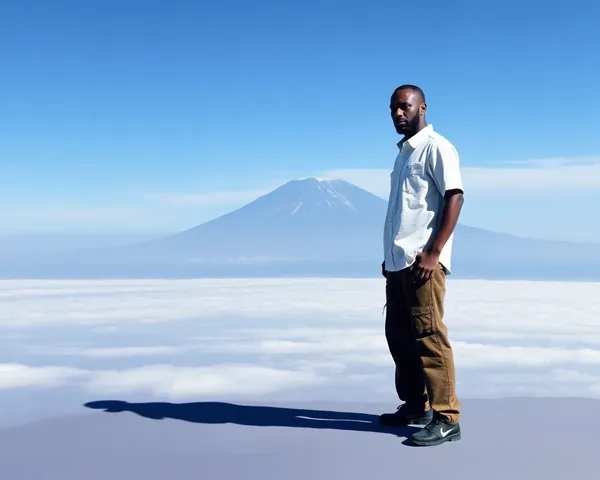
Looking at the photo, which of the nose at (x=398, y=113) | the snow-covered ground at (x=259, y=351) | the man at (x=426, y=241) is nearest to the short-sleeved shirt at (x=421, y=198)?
the man at (x=426, y=241)

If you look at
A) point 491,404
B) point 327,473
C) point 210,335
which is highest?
point 210,335

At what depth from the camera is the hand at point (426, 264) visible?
239 cm

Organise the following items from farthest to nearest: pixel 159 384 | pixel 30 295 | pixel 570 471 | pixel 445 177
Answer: pixel 30 295
pixel 159 384
pixel 445 177
pixel 570 471

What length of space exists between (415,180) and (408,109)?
11.3 inches

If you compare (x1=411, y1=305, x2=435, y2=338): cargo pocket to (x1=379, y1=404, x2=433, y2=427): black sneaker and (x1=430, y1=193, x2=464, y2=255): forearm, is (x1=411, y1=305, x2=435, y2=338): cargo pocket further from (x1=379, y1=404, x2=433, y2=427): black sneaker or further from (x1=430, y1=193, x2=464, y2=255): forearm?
(x1=379, y1=404, x2=433, y2=427): black sneaker

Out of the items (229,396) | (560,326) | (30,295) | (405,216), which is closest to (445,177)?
(405,216)

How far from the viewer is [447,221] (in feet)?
7.86

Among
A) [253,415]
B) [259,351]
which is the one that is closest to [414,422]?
[253,415]

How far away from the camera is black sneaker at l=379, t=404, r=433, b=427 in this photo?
269 centimetres

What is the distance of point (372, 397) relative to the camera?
10.4 ft

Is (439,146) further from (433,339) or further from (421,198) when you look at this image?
(433,339)

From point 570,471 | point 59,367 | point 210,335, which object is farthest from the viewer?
point 210,335

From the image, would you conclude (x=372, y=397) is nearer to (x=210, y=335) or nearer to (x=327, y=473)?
(x=327, y=473)

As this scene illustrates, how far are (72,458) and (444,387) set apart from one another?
1292 millimetres
